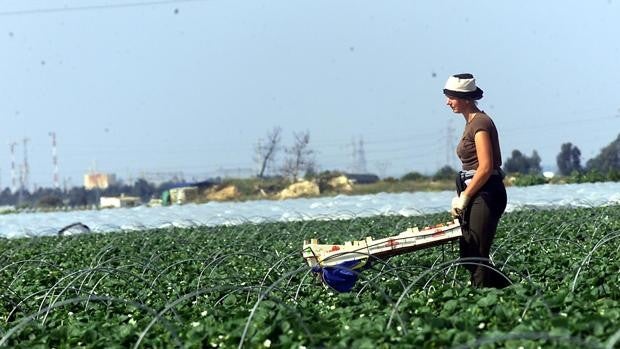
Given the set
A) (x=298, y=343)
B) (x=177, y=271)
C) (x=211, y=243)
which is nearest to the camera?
(x=298, y=343)

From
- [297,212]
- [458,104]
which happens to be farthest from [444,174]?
[458,104]

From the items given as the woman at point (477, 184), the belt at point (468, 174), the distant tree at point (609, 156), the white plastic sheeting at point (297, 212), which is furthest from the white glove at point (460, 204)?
the distant tree at point (609, 156)

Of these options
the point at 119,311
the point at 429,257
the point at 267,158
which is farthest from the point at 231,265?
the point at 267,158

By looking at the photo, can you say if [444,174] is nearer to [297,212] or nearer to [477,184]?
[297,212]

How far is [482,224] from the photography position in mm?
6027

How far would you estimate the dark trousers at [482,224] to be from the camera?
6023mm

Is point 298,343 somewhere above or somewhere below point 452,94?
below

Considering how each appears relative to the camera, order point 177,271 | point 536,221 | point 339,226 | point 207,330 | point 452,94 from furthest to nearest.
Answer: point 339,226, point 536,221, point 177,271, point 452,94, point 207,330

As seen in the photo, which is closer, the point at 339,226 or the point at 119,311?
the point at 119,311

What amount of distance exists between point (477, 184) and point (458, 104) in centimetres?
59

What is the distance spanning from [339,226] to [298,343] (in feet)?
34.0

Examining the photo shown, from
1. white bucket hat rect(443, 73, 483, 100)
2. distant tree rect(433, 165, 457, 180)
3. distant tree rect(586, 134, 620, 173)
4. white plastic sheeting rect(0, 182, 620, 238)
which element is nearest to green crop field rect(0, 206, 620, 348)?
white bucket hat rect(443, 73, 483, 100)

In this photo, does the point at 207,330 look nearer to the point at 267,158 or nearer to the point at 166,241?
the point at 166,241

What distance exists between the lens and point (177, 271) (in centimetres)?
860
